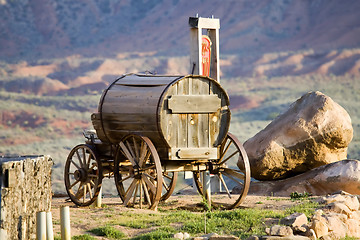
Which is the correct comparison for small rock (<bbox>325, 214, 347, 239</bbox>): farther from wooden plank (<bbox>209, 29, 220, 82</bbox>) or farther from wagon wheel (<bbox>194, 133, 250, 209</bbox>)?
wooden plank (<bbox>209, 29, 220, 82</bbox>)

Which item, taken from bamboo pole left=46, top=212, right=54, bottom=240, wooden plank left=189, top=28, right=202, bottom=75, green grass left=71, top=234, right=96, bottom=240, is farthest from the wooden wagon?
bamboo pole left=46, top=212, right=54, bottom=240

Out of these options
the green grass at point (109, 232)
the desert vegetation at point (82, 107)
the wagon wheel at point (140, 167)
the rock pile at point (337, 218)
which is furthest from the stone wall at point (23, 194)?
the desert vegetation at point (82, 107)

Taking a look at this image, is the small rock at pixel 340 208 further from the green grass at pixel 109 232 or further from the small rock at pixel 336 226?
the green grass at pixel 109 232

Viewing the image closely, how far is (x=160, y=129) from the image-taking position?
1028 centimetres

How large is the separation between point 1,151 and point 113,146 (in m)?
22.6

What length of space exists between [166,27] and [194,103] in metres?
49.3

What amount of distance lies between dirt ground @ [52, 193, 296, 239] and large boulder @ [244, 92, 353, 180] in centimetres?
183

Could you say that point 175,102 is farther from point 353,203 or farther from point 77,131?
point 77,131

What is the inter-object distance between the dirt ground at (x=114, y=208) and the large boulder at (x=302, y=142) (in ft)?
6.02

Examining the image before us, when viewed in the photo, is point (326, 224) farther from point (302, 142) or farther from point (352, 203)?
point (302, 142)

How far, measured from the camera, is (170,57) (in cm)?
5159

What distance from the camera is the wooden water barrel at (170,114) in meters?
10.4

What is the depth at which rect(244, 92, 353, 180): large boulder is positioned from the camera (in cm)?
1381

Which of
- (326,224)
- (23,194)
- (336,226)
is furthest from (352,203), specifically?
(23,194)
